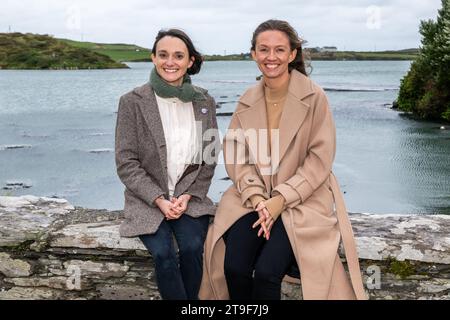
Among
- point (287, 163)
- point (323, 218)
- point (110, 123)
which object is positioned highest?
point (287, 163)

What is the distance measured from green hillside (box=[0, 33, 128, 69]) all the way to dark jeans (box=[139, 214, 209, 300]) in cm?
14322

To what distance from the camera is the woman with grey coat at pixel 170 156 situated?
12.8 ft

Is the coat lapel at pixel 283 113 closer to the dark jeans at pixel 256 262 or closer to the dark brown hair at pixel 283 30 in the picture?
the dark brown hair at pixel 283 30

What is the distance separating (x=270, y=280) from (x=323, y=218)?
20.8 inches

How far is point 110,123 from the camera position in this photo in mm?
33562

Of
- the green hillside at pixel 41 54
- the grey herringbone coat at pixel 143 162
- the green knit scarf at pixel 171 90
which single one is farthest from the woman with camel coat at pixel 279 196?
the green hillside at pixel 41 54

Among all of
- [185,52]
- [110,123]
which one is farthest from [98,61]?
[185,52]

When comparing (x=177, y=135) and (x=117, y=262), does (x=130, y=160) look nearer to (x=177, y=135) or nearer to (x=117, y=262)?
(x=177, y=135)

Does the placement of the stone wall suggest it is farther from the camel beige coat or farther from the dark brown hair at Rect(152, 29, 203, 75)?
the dark brown hair at Rect(152, 29, 203, 75)

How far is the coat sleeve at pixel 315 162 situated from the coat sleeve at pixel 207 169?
1.80 feet

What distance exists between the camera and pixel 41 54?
141250 millimetres

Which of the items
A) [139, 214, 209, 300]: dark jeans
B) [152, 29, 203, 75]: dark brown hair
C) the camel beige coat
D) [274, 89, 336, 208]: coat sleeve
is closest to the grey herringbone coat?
[139, 214, 209, 300]: dark jeans

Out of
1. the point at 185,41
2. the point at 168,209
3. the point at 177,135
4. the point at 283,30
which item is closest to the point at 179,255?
the point at 168,209
